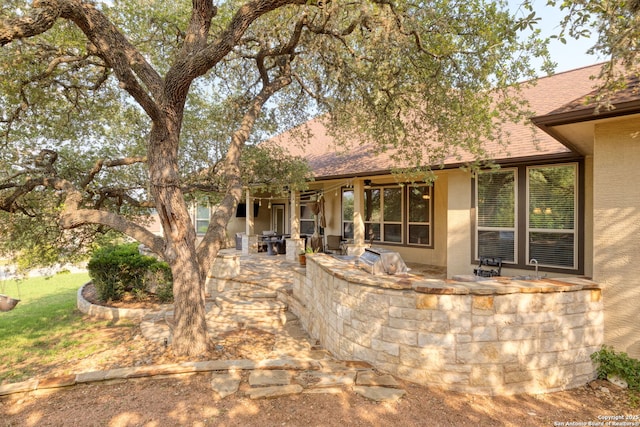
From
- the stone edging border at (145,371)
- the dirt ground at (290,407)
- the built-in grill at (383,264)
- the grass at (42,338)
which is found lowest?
the grass at (42,338)

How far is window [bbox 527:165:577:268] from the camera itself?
6414 mm

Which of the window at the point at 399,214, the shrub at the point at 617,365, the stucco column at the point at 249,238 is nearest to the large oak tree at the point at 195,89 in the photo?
the window at the point at 399,214

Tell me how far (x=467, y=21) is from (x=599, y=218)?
3640mm

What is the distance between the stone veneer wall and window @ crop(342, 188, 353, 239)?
26.0 ft

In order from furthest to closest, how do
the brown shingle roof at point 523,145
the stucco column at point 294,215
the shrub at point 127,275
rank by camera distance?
the stucco column at point 294,215
the shrub at point 127,275
the brown shingle roof at point 523,145

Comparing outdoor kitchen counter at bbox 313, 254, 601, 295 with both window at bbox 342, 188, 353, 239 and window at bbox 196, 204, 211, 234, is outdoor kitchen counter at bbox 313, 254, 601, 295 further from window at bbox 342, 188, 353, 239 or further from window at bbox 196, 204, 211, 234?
window at bbox 196, 204, 211, 234

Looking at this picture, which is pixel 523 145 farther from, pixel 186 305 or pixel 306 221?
pixel 306 221

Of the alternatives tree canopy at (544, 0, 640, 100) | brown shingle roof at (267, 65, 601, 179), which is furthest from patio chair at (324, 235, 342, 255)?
tree canopy at (544, 0, 640, 100)

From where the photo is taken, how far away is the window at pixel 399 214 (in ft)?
33.4

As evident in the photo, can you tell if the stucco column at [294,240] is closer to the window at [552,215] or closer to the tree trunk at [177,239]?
the tree trunk at [177,239]

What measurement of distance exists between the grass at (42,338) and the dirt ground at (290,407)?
2.42m

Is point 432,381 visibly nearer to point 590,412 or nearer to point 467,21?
point 590,412

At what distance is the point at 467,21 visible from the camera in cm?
537

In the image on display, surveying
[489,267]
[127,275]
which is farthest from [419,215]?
[127,275]
